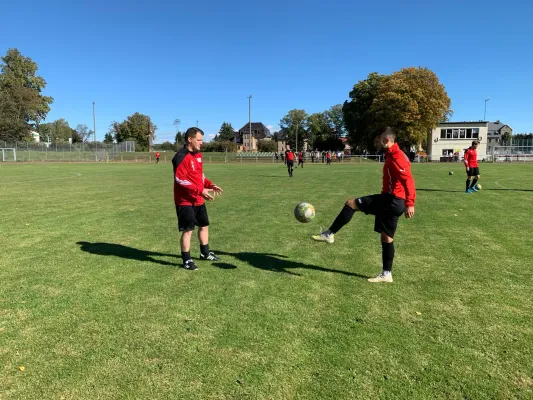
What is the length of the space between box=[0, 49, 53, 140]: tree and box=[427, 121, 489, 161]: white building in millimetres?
73615

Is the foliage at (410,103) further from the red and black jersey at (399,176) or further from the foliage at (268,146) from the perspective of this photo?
the foliage at (268,146)

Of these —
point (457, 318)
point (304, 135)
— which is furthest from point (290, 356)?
point (304, 135)

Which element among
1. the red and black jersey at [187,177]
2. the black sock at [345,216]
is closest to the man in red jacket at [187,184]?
the red and black jersey at [187,177]

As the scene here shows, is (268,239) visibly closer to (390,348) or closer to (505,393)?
(390,348)

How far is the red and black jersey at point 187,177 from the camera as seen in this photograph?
558 cm

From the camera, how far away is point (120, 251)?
666 centimetres

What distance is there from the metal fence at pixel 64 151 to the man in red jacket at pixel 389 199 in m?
64.0

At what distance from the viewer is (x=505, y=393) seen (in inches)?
110

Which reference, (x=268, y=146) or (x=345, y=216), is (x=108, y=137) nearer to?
(x=268, y=146)

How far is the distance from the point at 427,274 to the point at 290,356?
299 cm

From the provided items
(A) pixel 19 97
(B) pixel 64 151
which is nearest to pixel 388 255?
(B) pixel 64 151

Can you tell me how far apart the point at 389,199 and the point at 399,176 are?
1.07 ft

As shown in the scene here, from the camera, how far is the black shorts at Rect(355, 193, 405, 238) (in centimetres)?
490

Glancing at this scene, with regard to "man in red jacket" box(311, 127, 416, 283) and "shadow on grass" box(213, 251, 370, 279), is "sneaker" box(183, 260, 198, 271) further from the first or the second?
"man in red jacket" box(311, 127, 416, 283)
